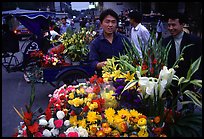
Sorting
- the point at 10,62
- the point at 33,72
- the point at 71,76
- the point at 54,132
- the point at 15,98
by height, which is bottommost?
the point at 15,98

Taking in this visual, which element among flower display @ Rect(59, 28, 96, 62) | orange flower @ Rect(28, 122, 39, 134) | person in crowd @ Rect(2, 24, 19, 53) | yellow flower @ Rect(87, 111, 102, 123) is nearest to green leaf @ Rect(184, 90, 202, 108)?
yellow flower @ Rect(87, 111, 102, 123)

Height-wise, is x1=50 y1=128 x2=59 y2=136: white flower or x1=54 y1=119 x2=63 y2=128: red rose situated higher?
x1=54 y1=119 x2=63 y2=128: red rose

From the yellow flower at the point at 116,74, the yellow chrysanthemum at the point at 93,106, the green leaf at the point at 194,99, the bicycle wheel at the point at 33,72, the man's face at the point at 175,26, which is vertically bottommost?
the bicycle wheel at the point at 33,72

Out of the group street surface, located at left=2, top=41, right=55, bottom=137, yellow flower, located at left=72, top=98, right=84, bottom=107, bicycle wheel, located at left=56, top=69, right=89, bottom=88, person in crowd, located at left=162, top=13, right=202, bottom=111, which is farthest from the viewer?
bicycle wheel, located at left=56, top=69, right=89, bottom=88

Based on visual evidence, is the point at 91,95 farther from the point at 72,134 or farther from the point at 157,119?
the point at 157,119

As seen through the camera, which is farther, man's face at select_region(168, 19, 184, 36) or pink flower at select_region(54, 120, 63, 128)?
man's face at select_region(168, 19, 184, 36)

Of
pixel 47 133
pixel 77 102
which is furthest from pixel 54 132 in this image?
pixel 77 102

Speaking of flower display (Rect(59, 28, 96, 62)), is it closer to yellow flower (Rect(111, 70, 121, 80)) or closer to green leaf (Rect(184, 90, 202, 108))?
yellow flower (Rect(111, 70, 121, 80))

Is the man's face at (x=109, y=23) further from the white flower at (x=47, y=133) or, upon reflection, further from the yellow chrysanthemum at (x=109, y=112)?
the white flower at (x=47, y=133)

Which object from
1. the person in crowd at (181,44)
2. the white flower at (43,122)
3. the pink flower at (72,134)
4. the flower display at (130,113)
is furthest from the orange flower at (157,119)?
the person in crowd at (181,44)

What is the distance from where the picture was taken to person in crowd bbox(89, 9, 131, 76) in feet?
11.3

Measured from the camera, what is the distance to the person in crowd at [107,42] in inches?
136

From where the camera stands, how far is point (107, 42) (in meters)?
3.55

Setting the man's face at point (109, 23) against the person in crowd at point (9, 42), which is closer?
the man's face at point (109, 23)
